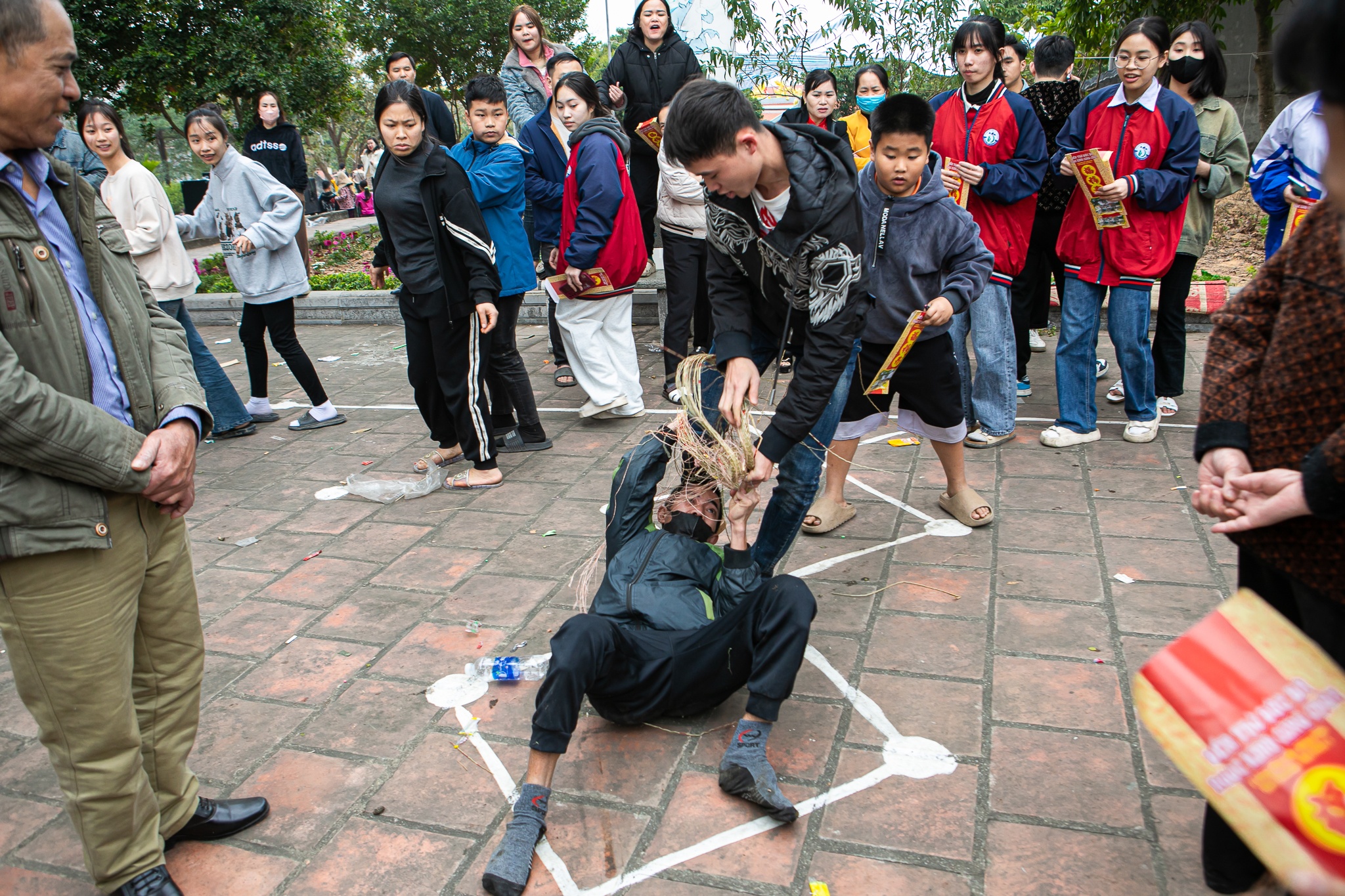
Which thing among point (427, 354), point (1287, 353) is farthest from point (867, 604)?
point (427, 354)

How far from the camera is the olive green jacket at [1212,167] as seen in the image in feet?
16.5

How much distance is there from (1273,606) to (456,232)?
13.0 ft

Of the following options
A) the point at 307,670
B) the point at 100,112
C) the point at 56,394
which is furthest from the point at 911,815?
the point at 100,112

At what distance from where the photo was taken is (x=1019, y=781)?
2.58 metres

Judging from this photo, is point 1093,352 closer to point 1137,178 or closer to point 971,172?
point 1137,178

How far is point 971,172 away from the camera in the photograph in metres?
4.93

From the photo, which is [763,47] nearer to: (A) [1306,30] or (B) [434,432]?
(B) [434,432]

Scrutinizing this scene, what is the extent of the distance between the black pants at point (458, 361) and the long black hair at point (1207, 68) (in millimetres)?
4201

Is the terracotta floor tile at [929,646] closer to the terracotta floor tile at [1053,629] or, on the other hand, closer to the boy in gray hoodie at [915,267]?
the terracotta floor tile at [1053,629]

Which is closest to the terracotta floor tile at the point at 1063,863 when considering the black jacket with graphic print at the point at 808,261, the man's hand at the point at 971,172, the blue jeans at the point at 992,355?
the black jacket with graphic print at the point at 808,261

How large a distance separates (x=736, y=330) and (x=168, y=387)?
1784mm

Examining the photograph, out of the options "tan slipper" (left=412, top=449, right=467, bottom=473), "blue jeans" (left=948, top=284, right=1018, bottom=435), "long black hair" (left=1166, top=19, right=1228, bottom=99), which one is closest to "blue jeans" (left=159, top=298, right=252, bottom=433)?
"tan slipper" (left=412, top=449, right=467, bottom=473)

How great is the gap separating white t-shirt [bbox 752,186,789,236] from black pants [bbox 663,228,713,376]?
3.22 m

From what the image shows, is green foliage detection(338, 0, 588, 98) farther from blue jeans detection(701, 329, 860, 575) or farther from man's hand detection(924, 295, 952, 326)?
blue jeans detection(701, 329, 860, 575)
